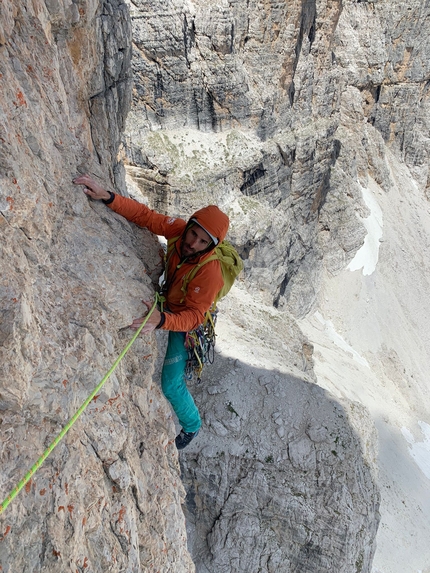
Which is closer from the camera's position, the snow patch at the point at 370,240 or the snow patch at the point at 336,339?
the snow patch at the point at 336,339

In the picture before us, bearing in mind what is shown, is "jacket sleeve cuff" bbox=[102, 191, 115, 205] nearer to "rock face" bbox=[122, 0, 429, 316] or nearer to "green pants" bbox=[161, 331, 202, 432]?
"green pants" bbox=[161, 331, 202, 432]

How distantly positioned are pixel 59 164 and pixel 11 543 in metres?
3.90

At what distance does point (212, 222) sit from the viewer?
17.1 ft

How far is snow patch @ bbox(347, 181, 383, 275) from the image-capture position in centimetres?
3697

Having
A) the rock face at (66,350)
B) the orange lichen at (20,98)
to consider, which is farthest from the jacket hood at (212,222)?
the orange lichen at (20,98)

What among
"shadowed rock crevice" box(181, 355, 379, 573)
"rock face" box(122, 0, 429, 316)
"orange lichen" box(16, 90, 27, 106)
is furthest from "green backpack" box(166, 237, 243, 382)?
"rock face" box(122, 0, 429, 316)

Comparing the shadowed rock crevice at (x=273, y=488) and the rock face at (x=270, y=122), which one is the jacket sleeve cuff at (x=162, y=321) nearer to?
the shadowed rock crevice at (x=273, y=488)

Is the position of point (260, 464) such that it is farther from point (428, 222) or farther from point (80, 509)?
point (428, 222)

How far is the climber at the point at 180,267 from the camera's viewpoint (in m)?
5.20

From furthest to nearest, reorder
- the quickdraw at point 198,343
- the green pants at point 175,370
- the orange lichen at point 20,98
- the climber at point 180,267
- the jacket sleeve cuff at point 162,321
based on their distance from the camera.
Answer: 1. the green pants at point 175,370
2. the quickdraw at point 198,343
3. the climber at point 180,267
4. the jacket sleeve cuff at point 162,321
5. the orange lichen at point 20,98

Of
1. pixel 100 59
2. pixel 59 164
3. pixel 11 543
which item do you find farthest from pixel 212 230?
pixel 100 59

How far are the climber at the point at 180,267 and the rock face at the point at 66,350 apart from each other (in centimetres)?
24

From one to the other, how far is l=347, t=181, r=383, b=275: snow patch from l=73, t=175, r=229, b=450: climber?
109ft

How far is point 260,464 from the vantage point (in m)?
10.5
